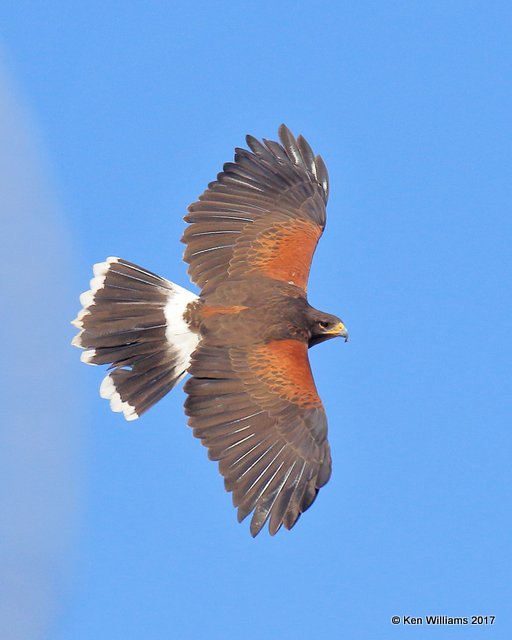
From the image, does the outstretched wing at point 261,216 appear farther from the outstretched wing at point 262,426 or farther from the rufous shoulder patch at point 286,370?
the outstretched wing at point 262,426

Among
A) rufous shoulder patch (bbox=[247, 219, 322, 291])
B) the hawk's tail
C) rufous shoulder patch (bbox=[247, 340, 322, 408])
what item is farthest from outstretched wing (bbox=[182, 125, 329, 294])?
rufous shoulder patch (bbox=[247, 340, 322, 408])

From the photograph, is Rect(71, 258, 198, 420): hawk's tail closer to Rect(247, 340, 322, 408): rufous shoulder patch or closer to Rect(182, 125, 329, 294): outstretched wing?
Rect(182, 125, 329, 294): outstretched wing

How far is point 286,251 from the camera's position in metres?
13.5

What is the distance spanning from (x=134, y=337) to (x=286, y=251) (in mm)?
1800

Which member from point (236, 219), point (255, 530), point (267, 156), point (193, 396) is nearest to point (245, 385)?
point (193, 396)

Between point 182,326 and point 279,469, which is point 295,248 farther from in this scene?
point 279,469

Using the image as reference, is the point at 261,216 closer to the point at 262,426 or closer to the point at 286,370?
the point at 286,370

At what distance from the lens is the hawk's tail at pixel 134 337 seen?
1266 cm

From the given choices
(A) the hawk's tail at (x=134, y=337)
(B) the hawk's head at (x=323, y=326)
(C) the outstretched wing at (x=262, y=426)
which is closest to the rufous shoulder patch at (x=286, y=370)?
(C) the outstretched wing at (x=262, y=426)

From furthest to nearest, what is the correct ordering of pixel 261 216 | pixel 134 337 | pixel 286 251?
pixel 261 216 < pixel 286 251 < pixel 134 337

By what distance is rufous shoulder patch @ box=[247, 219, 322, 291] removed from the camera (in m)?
13.3

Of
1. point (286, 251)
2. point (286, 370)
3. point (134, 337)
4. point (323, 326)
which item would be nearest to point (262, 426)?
point (286, 370)

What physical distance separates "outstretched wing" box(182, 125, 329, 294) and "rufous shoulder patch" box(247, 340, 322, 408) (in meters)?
1.06

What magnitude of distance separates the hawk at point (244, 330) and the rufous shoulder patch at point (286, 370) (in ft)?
0.04
